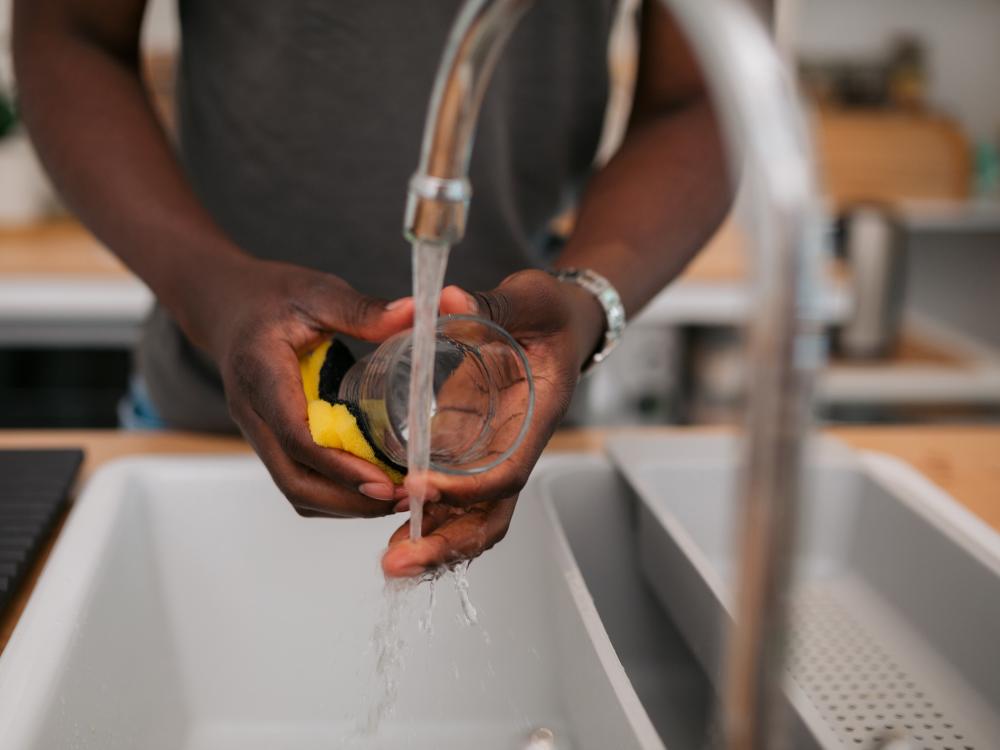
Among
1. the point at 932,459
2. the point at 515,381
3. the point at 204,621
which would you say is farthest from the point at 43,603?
the point at 932,459

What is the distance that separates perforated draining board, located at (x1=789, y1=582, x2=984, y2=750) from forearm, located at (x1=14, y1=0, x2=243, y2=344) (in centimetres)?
46

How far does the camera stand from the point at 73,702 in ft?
1.68

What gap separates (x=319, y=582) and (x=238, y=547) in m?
0.06

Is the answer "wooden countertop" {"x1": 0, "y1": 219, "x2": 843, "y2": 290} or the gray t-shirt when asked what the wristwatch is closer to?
the gray t-shirt

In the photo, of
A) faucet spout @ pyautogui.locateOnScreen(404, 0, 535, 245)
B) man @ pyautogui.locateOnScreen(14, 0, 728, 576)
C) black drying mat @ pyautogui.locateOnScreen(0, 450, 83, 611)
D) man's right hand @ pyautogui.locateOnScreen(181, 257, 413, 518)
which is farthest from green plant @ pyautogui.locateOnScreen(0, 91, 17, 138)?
faucet spout @ pyautogui.locateOnScreen(404, 0, 535, 245)

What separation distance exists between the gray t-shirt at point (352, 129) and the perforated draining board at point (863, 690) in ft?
1.23

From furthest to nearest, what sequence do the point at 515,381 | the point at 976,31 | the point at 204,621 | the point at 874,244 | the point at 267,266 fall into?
1. the point at 976,31
2. the point at 874,244
3. the point at 204,621
4. the point at 267,266
5. the point at 515,381

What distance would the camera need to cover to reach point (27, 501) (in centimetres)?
67

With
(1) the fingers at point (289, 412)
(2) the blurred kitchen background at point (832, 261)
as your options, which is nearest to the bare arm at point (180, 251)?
(1) the fingers at point (289, 412)

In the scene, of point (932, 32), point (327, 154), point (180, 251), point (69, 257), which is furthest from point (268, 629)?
point (932, 32)

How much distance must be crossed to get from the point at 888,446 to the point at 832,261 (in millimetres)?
1088

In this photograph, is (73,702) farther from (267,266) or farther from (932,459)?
(932,459)

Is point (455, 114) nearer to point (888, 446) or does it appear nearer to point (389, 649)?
point (389, 649)

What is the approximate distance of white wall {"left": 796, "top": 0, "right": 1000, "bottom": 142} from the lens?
2.57 metres
